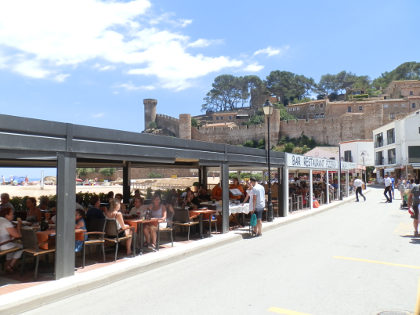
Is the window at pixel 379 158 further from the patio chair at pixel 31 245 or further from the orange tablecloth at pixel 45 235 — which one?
the patio chair at pixel 31 245

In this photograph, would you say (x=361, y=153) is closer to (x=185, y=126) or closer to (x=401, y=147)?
(x=401, y=147)

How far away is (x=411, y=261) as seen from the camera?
710 centimetres

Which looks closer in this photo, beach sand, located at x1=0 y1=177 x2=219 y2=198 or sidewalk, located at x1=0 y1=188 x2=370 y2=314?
sidewalk, located at x1=0 y1=188 x2=370 y2=314

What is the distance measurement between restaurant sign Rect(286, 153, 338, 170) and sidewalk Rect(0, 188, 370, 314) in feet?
22.4

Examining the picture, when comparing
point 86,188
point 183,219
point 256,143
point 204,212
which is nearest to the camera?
point 183,219

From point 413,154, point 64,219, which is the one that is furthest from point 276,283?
Answer: point 413,154

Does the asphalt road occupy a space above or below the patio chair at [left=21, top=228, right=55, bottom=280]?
below

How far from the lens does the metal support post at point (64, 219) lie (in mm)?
5820

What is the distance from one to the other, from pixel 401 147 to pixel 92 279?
45.0 m

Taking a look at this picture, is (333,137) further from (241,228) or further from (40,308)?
(40,308)

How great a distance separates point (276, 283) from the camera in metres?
5.67

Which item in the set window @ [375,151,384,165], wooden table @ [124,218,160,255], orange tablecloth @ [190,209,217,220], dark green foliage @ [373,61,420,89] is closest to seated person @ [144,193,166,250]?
wooden table @ [124,218,160,255]

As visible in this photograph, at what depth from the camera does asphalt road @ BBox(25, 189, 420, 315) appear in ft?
15.4

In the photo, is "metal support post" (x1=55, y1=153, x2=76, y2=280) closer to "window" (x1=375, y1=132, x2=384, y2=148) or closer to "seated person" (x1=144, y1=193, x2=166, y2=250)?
"seated person" (x1=144, y1=193, x2=166, y2=250)
